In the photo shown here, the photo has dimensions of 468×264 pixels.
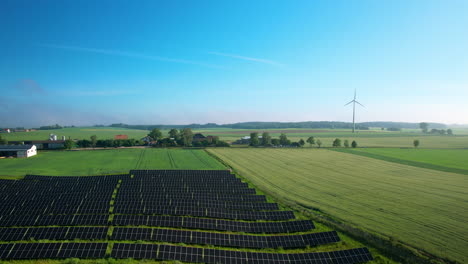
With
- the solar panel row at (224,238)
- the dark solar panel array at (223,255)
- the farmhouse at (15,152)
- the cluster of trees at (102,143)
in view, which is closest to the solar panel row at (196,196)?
the solar panel row at (224,238)

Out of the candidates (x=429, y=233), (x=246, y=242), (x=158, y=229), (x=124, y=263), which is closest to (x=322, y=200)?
(x=429, y=233)

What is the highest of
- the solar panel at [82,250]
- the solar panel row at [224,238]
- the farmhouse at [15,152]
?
the farmhouse at [15,152]

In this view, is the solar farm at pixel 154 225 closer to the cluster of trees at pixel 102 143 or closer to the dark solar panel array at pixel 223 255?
the dark solar panel array at pixel 223 255

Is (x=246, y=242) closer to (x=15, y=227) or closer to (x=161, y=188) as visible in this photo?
(x=161, y=188)

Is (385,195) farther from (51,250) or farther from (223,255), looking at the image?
(51,250)

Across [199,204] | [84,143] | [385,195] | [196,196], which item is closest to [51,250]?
[199,204]
